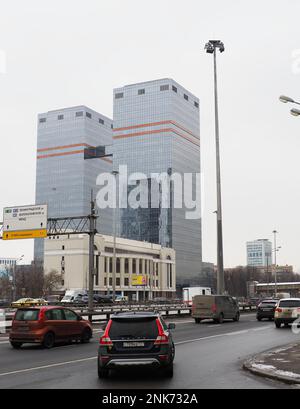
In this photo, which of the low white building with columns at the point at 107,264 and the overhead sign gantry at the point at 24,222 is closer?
the overhead sign gantry at the point at 24,222

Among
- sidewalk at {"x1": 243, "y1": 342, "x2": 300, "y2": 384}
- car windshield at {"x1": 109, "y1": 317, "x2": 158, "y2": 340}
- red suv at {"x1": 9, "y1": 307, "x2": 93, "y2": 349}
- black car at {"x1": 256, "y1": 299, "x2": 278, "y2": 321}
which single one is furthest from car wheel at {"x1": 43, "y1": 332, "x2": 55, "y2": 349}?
black car at {"x1": 256, "y1": 299, "x2": 278, "y2": 321}

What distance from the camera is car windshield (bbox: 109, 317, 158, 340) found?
11945 millimetres

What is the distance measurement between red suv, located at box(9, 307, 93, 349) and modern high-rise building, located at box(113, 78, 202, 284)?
134342mm

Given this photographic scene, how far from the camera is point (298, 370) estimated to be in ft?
40.2

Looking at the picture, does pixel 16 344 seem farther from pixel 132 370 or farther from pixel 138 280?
pixel 138 280

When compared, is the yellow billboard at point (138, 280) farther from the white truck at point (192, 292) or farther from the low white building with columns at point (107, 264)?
the white truck at point (192, 292)

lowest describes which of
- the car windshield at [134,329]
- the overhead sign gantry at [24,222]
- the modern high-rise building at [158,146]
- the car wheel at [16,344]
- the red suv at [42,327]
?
the car wheel at [16,344]

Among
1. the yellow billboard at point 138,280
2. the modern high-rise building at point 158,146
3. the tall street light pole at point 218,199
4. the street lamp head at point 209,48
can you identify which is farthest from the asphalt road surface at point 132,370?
the modern high-rise building at point 158,146

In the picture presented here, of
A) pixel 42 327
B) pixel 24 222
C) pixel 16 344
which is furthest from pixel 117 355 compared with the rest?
pixel 24 222

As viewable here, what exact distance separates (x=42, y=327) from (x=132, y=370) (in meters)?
7.68

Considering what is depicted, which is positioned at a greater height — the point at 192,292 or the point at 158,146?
the point at 158,146

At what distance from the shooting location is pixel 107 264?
126 m

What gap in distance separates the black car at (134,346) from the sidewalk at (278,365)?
2.20m

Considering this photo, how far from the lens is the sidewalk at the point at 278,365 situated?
11.4 metres
